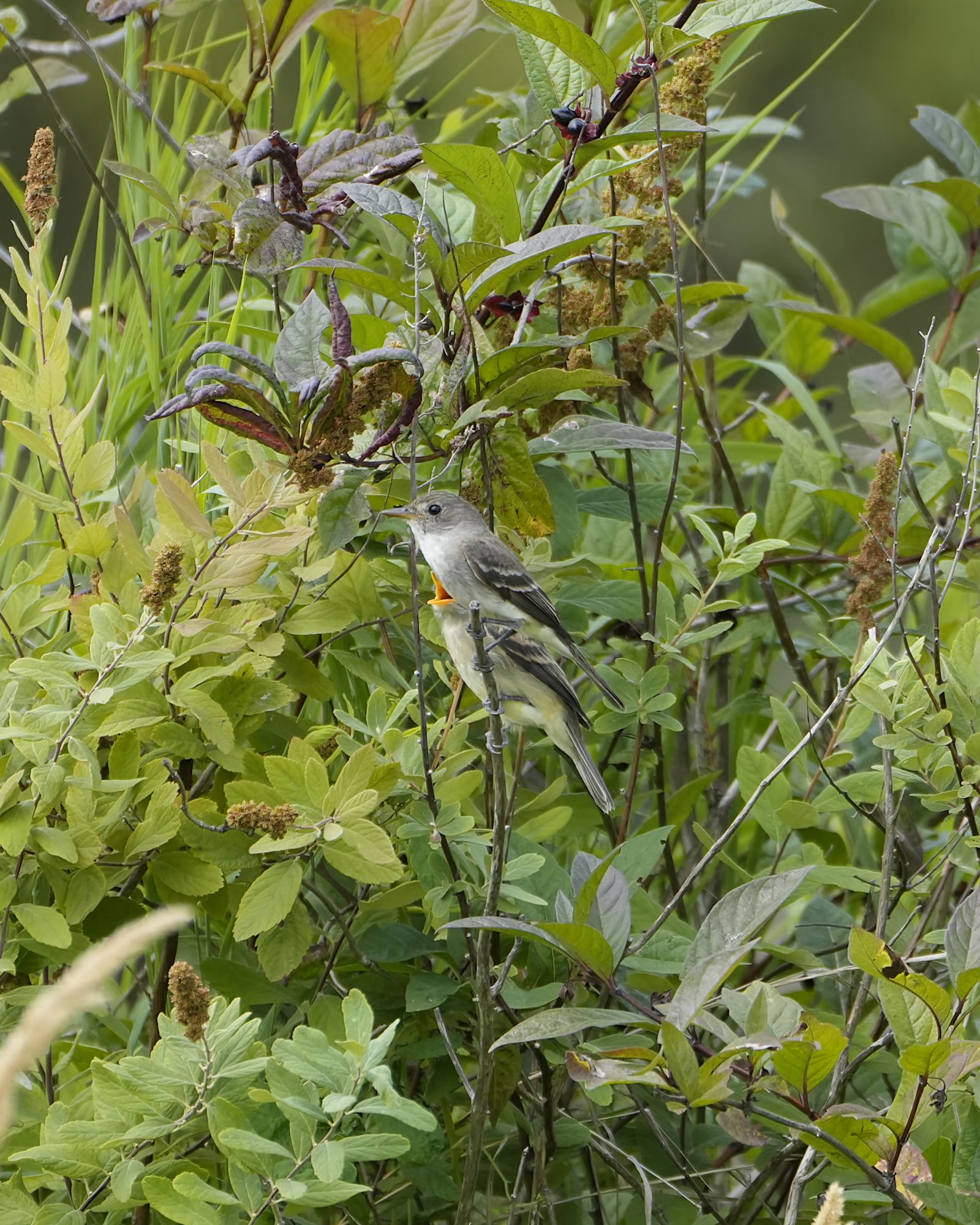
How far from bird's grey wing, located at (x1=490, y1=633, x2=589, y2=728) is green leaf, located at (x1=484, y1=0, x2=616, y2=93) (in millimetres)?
1069

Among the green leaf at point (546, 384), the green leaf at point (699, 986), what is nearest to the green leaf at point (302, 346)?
the green leaf at point (546, 384)

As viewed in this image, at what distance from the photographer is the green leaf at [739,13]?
1926 millimetres

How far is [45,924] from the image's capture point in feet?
5.19

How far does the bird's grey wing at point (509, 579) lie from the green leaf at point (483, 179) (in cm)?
59

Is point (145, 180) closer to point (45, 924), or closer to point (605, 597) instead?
point (605, 597)

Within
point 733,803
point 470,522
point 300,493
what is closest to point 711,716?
point 733,803

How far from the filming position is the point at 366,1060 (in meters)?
1.35

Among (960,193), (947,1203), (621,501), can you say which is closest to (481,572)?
(621,501)

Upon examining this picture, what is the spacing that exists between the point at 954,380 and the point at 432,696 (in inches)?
47.4

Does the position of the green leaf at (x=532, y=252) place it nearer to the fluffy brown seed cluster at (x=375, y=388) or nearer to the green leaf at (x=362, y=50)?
the fluffy brown seed cluster at (x=375, y=388)

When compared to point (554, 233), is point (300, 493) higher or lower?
lower

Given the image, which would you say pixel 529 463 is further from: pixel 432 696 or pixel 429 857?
pixel 429 857

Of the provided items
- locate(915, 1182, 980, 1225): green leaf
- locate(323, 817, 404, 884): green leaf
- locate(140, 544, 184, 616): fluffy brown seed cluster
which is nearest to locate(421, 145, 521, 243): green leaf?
locate(140, 544, 184, 616): fluffy brown seed cluster

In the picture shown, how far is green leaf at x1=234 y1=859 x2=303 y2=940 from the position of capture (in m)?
1.60
